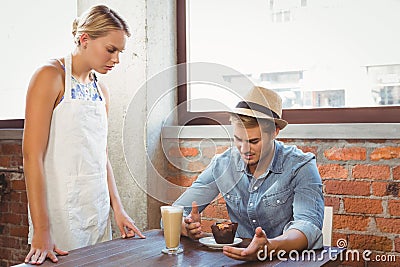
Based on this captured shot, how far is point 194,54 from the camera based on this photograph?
9.93 ft

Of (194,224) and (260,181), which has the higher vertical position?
(260,181)

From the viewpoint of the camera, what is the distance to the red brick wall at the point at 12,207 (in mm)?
3396

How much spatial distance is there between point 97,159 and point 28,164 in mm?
317

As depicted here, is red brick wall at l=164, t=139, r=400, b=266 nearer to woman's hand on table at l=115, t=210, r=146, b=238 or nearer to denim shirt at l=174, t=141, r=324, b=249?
denim shirt at l=174, t=141, r=324, b=249

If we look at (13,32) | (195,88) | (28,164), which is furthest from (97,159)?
(13,32)

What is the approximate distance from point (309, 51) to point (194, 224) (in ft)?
3.66

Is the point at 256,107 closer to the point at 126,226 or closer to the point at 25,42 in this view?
the point at 126,226

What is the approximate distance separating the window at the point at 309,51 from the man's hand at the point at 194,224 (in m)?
0.44

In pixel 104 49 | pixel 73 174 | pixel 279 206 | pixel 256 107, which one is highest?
pixel 104 49

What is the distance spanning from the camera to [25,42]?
350 centimetres

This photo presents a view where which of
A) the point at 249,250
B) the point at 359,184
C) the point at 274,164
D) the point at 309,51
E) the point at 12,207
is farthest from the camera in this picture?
the point at 12,207

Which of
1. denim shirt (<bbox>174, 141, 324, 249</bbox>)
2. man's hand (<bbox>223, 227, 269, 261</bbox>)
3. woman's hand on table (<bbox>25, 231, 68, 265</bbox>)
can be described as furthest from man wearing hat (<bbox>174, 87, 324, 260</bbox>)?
woman's hand on table (<bbox>25, 231, 68, 265</bbox>)

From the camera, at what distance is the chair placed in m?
2.28

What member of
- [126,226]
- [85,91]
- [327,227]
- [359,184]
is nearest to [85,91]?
[85,91]
